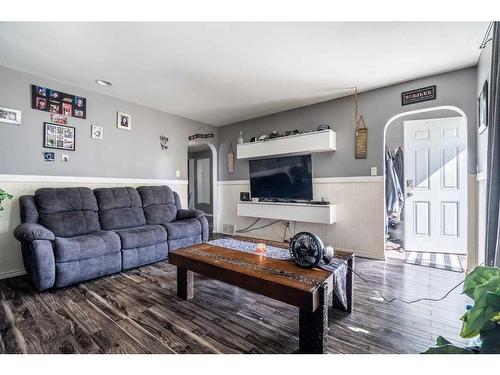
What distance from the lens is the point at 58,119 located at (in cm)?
288

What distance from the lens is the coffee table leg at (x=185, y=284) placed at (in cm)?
197

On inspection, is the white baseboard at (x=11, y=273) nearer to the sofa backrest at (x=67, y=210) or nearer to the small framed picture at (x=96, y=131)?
the sofa backrest at (x=67, y=210)

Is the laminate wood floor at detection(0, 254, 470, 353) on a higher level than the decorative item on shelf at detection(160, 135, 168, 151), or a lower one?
lower

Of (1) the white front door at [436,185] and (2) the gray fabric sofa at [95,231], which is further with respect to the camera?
(1) the white front door at [436,185]

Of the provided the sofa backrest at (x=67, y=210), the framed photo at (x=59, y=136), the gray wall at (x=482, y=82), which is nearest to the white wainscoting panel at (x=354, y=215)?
the gray wall at (x=482, y=82)

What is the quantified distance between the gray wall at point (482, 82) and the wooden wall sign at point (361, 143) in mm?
1103

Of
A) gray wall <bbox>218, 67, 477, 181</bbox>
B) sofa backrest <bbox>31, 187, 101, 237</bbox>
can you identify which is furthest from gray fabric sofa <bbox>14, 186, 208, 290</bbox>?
gray wall <bbox>218, 67, 477, 181</bbox>

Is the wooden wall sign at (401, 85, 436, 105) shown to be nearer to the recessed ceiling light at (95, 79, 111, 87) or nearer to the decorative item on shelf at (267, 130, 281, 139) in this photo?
Result: the decorative item on shelf at (267, 130, 281, 139)

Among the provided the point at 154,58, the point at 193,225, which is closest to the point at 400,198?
the point at 193,225

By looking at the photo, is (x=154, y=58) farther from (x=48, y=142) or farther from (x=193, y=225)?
(x=193, y=225)

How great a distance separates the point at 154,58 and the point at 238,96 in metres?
1.28

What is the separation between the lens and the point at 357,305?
1880mm

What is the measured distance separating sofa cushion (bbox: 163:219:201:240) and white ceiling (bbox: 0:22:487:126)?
70.5 inches

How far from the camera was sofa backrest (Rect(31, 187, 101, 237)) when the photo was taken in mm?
2486
